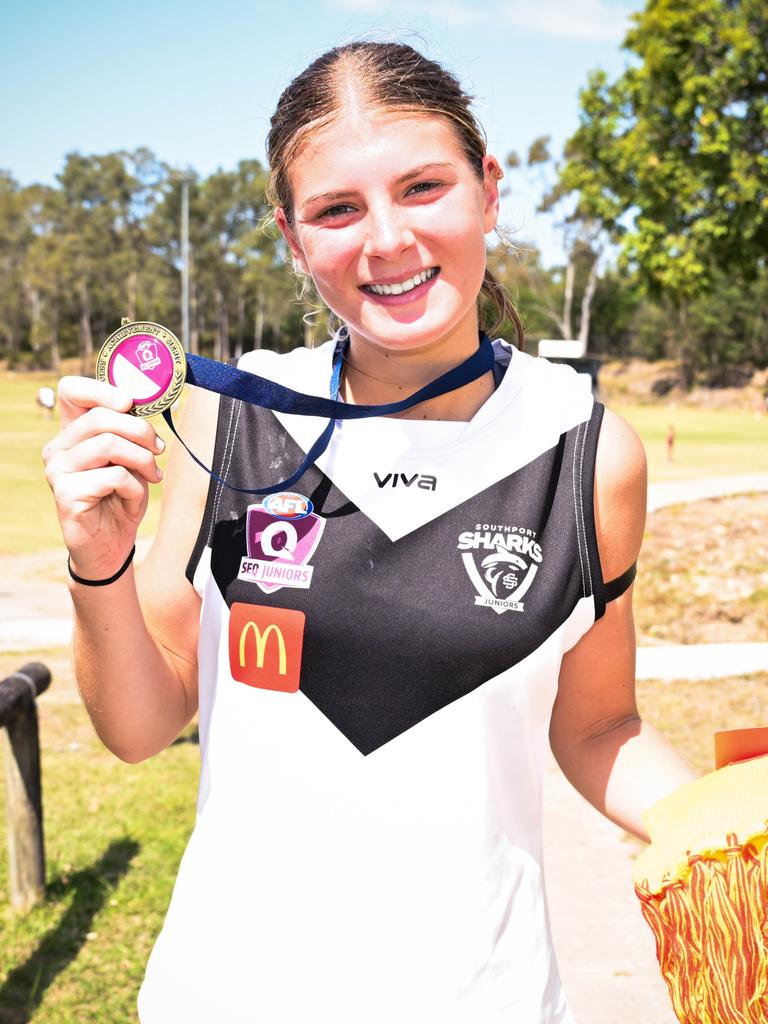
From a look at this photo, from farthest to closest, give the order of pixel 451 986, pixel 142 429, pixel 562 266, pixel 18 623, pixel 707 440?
pixel 562 266 < pixel 707 440 < pixel 18 623 < pixel 451 986 < pixel 142 429

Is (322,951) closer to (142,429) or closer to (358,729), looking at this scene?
(358,729)

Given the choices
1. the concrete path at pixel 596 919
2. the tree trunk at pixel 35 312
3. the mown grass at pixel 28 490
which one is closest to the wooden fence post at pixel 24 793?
the mown grass at pixel 28 490

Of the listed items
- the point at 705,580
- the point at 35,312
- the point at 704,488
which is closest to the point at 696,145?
the point at 704,488

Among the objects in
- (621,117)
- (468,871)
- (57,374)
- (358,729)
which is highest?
(621,117)

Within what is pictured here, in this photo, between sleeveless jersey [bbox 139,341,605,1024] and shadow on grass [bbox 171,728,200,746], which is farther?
shadow on grass [bbox 171,728,200,746]

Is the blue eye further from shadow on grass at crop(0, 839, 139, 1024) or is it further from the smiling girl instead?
shadow on grass at crop(0, 839, 139, 1024)

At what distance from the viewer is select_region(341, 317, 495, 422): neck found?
5.73ft

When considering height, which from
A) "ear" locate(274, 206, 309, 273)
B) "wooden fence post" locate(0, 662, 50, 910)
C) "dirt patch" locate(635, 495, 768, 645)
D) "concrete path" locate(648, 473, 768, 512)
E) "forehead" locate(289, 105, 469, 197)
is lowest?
"concrete path" locate(648, 473, 768, 512)

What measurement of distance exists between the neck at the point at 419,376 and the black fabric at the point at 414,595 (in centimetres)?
19

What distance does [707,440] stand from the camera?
3225cm

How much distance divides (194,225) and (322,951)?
7080 cm

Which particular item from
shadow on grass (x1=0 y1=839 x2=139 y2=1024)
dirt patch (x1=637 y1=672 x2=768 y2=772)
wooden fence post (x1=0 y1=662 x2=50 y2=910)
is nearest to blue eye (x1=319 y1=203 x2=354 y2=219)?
wooden fence post (x1=0 y1=662 x2=50 y2=910)

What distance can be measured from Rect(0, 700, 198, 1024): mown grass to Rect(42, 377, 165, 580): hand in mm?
2899

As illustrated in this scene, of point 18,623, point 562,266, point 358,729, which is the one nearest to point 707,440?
point 18,623
